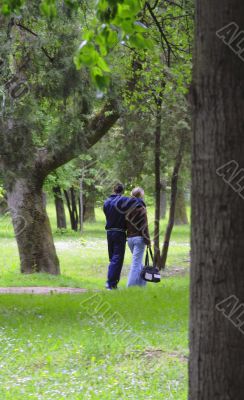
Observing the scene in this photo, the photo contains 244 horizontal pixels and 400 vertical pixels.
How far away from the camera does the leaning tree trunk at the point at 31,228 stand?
19.6 m

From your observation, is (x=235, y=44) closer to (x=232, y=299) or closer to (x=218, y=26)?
(x=218, y=26)

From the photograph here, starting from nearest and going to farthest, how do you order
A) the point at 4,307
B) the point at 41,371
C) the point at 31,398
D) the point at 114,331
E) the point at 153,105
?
1. the point at 31,398
2. the point at 41,371
3. the point at 114,331
4. the point at 4,307
5. the point at 153,105

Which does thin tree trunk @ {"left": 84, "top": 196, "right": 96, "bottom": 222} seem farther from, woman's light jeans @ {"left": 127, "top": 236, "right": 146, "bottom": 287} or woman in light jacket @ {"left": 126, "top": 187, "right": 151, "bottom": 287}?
woman in light jacket @ {"left": 126, "top": 187, "right": 151, "bottom": 287}

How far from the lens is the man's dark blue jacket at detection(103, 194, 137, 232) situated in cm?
1438

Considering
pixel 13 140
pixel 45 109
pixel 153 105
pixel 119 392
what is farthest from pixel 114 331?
pixel 153 105

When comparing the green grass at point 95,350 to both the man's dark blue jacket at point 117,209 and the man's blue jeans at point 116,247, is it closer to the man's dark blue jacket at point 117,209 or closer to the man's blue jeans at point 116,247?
the man's dark blue jacket at point 117,209

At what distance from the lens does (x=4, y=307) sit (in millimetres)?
12539

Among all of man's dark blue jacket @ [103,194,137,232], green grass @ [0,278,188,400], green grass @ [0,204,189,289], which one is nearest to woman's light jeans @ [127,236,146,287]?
man's dark blue jacket @ [103,194,137,232]

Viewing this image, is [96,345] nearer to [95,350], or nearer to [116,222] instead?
[95,350]

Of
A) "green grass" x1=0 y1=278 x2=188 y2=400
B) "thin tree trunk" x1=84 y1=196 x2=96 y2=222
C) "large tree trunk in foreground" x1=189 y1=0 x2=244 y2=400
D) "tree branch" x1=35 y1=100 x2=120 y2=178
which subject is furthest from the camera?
"thin tree trunk" x1=84 y1=196 x2=96 y2=222

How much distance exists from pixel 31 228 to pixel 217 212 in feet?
53.2

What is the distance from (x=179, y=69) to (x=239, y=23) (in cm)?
1097

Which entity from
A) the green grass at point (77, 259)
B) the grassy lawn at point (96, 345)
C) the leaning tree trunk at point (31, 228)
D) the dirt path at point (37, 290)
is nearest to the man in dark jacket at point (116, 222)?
the grassy lawn at point (96, 345)

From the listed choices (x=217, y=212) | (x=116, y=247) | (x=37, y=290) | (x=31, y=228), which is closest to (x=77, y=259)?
(x=31, y=228)
